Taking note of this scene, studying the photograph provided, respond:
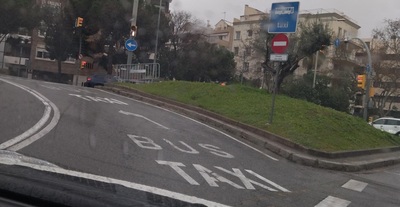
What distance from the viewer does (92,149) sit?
787cm

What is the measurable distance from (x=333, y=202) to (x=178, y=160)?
264 centimetres

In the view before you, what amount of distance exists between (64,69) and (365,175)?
49468mm

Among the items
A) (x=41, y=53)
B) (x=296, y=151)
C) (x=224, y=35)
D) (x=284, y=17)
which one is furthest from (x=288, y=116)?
(x=224, y=35)

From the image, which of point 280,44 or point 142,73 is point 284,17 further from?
point 142,73

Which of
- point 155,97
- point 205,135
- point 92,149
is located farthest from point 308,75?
point 92,149

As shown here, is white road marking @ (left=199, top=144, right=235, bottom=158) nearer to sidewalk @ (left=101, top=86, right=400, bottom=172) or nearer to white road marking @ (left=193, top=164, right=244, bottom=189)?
white road marking @ (left=193, top=164, right=244, bottom=189)

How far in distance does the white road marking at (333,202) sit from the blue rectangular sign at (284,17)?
6.73 metres

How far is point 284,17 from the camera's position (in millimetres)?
13133

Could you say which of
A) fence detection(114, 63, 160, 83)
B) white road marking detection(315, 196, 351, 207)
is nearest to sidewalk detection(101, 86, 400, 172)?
white road marking detection(315, 196, 351, 207)

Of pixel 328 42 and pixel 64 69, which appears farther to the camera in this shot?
pixel 64 69

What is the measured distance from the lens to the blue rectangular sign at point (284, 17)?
1289cm

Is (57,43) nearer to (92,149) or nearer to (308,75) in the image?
(308,75)

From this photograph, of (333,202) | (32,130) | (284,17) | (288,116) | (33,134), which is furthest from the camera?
(288,116)

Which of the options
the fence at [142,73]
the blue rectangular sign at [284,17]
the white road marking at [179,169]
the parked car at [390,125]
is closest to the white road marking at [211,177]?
the white road marking at [179,169]
